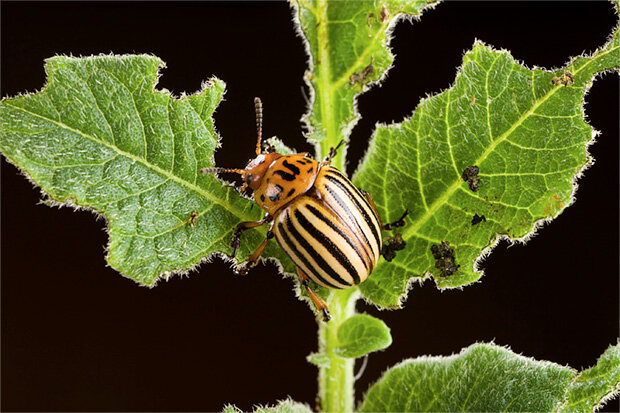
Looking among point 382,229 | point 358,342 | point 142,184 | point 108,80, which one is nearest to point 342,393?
point 358,342

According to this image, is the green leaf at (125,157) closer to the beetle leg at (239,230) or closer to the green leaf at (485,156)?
the beetle leg at (239,230)

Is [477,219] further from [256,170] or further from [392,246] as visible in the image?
[256,170]

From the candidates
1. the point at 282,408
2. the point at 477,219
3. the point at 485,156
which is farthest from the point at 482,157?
the point at 282,408

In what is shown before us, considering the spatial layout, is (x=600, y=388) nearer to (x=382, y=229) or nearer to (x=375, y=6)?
(x=382, y=229)

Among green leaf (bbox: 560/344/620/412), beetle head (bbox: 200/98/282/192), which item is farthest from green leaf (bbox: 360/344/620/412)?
beetle head (bbox: 200/98/282/192)

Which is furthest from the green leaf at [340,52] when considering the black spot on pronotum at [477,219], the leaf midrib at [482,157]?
the black spot on pronotum at [477,219]

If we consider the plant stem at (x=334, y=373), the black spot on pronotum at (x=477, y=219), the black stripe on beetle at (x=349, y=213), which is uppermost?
the black stripe on beetle at (x=349, y=213)
